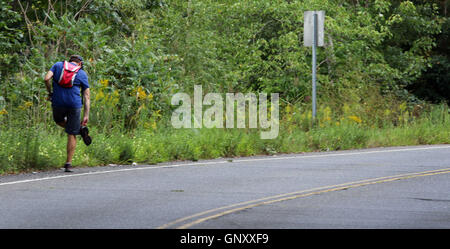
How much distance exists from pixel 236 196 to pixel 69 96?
4.31 meters

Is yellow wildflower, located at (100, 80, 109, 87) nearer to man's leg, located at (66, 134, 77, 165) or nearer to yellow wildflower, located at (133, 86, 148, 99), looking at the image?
yellow wildflower, located at (133, 86, 148, 99)

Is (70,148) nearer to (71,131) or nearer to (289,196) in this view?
(71,131)

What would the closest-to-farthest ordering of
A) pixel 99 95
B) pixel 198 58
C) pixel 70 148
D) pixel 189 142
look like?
pixel 70 148, pixel 189 142, pixel 99 95, pixel 198 58

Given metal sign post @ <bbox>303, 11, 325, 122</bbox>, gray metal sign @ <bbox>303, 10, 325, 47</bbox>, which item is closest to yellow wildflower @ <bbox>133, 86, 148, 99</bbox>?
metal sign post @ <bbox>303, 11, 325, 122</bbox>

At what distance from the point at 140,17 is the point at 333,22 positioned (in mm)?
6438

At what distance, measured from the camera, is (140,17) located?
22984mm

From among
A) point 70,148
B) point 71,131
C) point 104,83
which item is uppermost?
point 104,83

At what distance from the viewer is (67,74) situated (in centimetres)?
1400

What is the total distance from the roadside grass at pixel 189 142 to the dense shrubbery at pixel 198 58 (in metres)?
0.07

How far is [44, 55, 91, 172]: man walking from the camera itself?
46.1 feet

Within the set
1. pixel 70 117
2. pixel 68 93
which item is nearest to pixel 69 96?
pixel 68 93

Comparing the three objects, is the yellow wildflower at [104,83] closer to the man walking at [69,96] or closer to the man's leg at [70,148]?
the man walking at [69,96]
